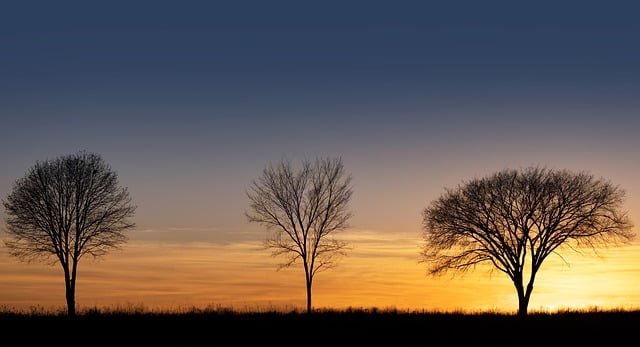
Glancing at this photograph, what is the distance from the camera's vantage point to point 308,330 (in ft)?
114

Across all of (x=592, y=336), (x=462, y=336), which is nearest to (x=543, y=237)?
(x=592, y=336)

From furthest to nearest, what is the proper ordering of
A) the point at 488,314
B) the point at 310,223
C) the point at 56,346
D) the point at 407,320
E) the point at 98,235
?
the point at 98,235 < the point at 310,223 < the point at 488,314 < the point at 407,320 < the point at 56,346

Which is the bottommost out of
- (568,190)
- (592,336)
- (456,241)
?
(592,336)

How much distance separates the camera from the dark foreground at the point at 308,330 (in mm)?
31719

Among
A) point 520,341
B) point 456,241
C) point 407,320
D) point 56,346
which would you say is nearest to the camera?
point 56,346

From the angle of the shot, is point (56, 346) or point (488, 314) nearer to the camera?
→ point (56, 346)

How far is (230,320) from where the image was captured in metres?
37.2

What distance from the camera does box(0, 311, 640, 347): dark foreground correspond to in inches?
1249

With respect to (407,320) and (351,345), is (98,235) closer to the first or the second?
(407,320)

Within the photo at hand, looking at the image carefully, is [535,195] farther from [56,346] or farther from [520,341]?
[56,346]

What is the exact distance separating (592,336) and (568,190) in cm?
2668

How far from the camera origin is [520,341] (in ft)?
110

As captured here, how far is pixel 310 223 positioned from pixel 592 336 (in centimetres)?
2239

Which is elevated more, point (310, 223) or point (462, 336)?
point (310, 223)
